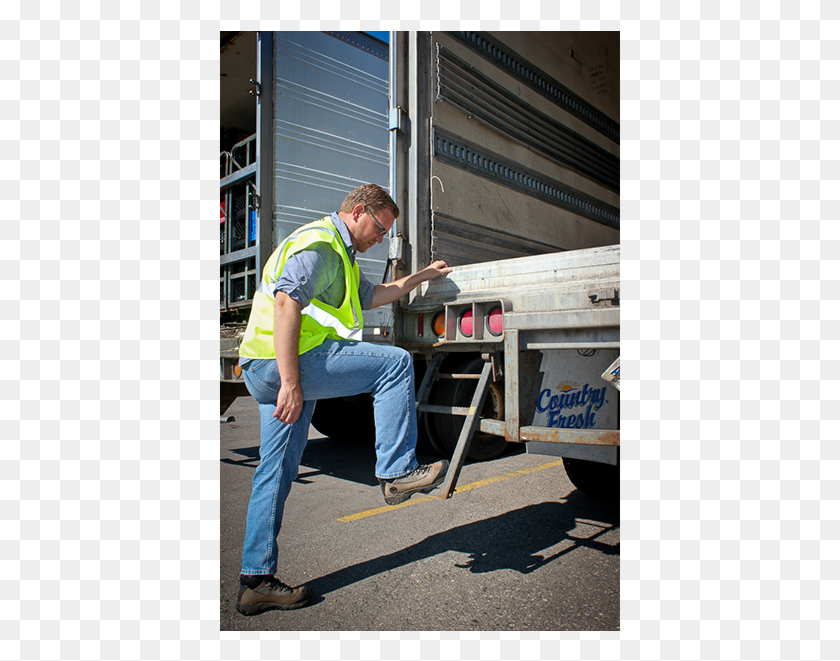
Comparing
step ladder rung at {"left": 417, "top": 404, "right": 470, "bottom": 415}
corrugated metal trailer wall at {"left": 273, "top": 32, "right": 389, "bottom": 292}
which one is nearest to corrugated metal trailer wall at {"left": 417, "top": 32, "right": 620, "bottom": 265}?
step ladder rung at {"left": 417, "top": 404, "right": 470, "bottom": 415}

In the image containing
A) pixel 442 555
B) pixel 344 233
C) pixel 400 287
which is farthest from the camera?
pixel 400 287

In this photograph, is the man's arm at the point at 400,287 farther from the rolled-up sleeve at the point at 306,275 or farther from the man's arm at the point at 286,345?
the man's arm at the point at 286,345

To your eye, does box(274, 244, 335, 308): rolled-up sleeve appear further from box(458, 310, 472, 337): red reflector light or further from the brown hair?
box(458, 310, 472, 337): red reflector light

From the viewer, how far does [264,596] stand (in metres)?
2.10

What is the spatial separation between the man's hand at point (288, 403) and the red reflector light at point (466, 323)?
3.31 ft

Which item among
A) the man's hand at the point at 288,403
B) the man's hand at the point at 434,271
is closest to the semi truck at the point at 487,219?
the man's hand at the point at 434,271

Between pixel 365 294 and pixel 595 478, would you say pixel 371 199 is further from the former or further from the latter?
pixel 595 478

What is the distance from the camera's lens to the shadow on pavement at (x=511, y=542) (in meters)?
2.47

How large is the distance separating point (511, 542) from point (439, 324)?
1.14 metres

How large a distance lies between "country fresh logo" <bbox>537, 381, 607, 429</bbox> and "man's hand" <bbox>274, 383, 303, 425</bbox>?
3.49ft

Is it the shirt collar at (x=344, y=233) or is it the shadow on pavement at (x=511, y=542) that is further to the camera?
the shadow on pavement at (x=511, y=542)

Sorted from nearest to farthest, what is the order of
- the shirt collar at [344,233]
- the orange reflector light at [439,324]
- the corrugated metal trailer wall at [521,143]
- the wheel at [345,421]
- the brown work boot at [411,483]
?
the brown work boot at [411,483] → the shirt collar at [344,233] → the orange reflector light at [439,324] → the corrugated metal trailer wall at [521,143] → the wheel at [345,421]

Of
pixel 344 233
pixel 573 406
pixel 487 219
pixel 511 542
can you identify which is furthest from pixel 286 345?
pixel 487 219
